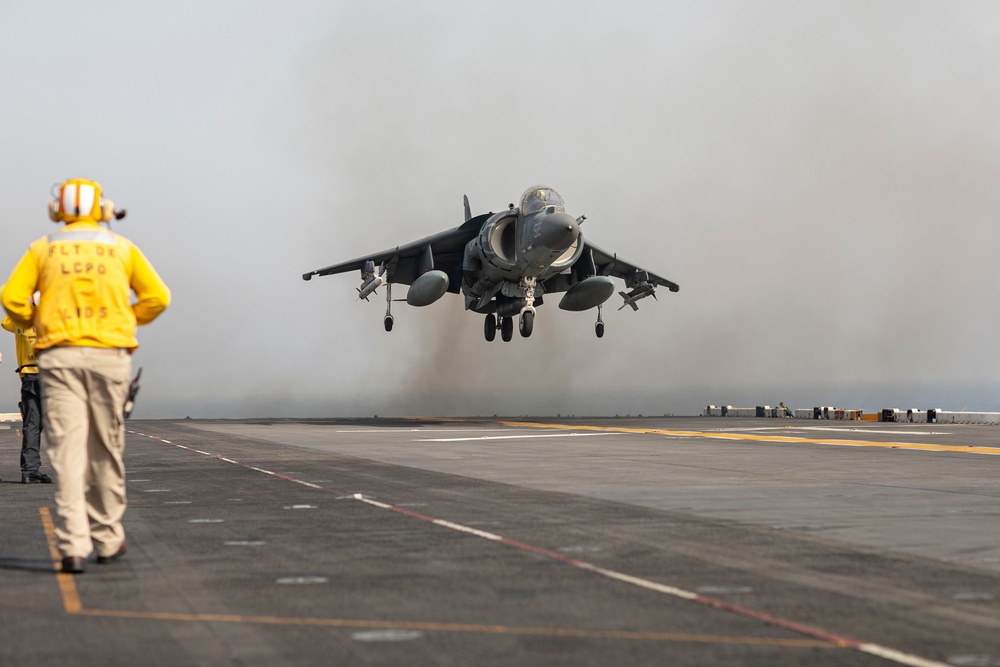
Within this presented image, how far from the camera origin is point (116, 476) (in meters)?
8.18

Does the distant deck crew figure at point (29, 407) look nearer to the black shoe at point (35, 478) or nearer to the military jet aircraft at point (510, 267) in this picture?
the black shoe at point (35, 478)

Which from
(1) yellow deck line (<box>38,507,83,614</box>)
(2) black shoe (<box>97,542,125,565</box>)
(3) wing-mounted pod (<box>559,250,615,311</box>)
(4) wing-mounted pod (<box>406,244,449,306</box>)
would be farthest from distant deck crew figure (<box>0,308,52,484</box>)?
(3) wing-mounted pod (<box>559,250,615,311</box>)

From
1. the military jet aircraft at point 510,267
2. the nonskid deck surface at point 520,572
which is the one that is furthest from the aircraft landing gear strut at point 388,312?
the nonskid deck surface at point 520,572

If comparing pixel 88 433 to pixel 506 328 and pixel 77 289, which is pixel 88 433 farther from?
pixel 506 328

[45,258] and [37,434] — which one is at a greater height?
[45,258]

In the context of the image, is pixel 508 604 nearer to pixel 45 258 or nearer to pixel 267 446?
pixel 45 258

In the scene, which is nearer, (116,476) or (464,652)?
(464,652)

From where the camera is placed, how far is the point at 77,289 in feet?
26.7

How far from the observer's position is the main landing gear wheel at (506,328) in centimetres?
4931

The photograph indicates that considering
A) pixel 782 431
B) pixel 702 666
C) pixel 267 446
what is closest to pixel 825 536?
pixel 702 666

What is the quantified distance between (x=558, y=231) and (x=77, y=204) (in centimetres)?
3224

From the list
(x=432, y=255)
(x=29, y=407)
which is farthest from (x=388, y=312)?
(x=29, y=407)

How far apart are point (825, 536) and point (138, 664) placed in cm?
617

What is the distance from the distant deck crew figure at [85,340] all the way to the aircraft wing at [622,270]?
4277 centimetres
